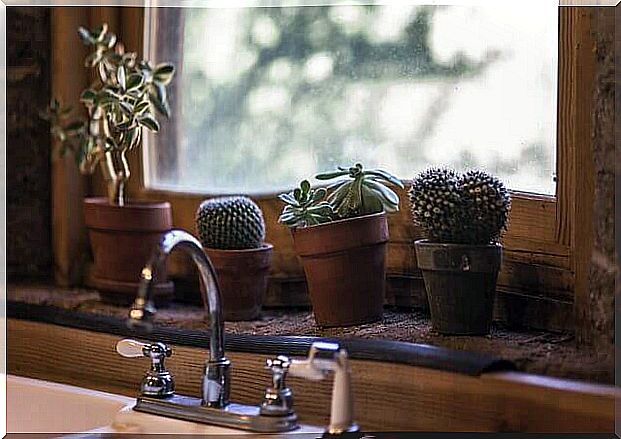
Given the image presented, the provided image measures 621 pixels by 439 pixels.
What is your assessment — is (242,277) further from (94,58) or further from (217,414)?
(94,58)

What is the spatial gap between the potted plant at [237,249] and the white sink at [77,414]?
238mm

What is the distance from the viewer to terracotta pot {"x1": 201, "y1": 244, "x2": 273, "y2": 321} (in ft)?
5.49

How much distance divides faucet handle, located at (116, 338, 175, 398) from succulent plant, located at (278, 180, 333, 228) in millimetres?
247

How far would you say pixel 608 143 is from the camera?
52.8 inches

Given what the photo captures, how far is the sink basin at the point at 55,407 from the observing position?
5.04 ft

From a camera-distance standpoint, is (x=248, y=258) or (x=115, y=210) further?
(x=115, y=210)

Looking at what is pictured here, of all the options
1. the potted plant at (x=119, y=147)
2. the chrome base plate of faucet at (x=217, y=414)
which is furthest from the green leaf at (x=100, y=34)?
the chrome base plate of faucet at (x=217, y=414)

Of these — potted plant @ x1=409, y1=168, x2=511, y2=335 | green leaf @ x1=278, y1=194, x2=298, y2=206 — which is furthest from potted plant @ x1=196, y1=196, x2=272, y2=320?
potted plant @ x1=409, y1=168, x2=511, y2=335

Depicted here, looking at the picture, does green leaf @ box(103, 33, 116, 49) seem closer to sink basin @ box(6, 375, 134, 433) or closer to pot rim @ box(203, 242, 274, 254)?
pot rim @ box(203, 242, 274, 254)

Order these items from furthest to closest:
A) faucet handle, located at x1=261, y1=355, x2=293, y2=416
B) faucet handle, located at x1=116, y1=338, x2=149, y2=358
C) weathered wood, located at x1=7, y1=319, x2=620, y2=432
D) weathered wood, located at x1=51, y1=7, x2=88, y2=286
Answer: weathered wood, located at x1=51, y1=7, x2=88, y2=286, faucet handle, located at x1=116, y1=338, x2=149, y2=358, faucet handle, located at x1=261, y1=355, x2=293, y2=416, weathered wood, located at x1=7, y1=319, x2=620, y2=432

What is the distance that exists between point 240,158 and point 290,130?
0.11 m

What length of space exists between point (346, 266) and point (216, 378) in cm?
24

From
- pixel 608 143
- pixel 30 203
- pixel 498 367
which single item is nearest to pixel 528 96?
pixel 608 143

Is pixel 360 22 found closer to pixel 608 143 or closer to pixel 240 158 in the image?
pixel 240 158
